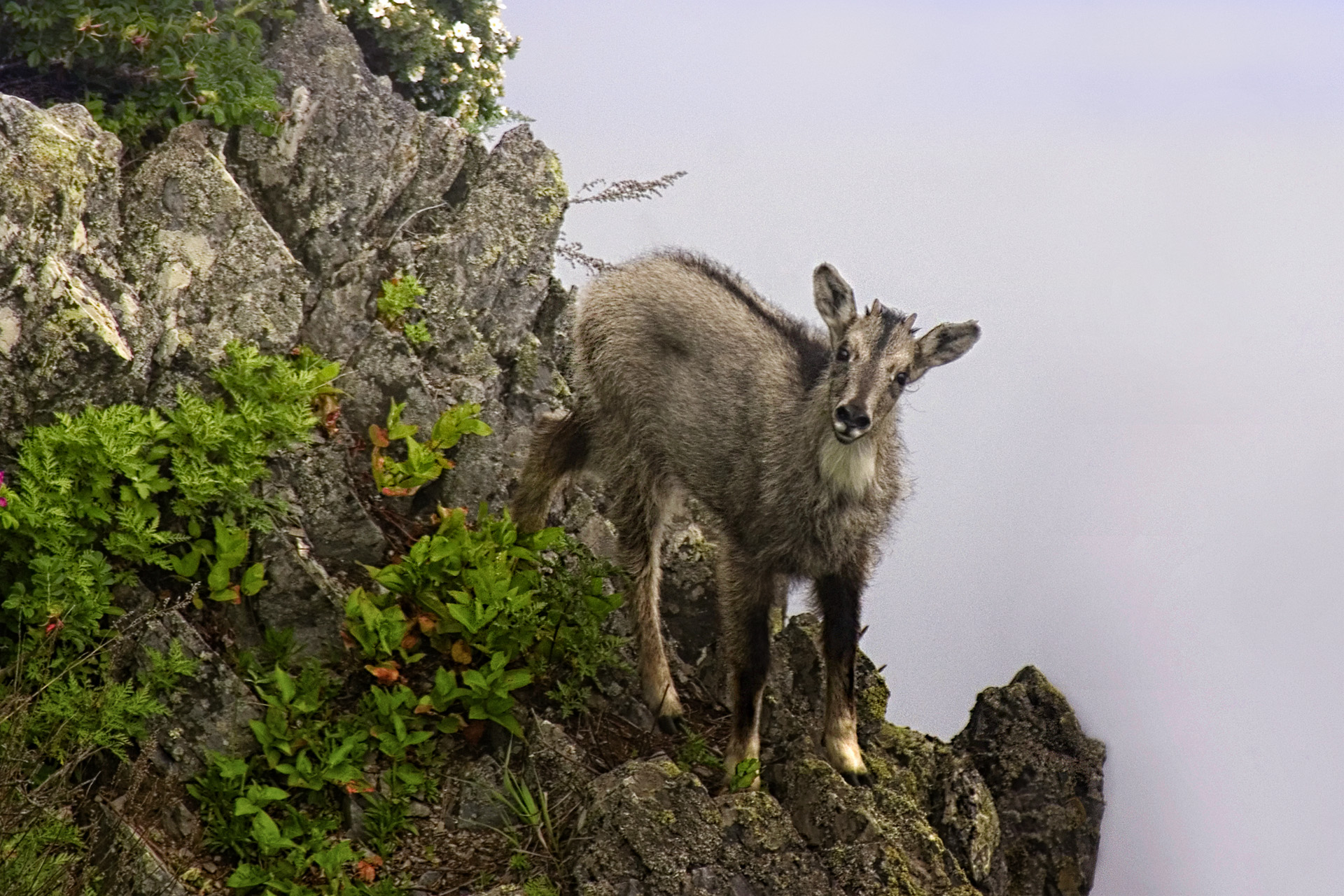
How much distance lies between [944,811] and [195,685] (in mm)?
4082

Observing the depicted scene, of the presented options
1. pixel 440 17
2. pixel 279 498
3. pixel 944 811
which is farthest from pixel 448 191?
pixel 944 811

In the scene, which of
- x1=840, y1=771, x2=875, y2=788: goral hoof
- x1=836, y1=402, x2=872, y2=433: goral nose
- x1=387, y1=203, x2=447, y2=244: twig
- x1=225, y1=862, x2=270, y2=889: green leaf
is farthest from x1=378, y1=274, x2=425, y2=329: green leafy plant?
x1=840, y1=771, x2=875, y2=788: goral hoof

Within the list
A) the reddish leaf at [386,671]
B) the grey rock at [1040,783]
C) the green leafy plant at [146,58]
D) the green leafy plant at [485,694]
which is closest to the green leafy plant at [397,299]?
the green leafy plant at [146,58]

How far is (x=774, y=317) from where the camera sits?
7.98m

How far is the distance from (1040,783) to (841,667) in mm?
1397

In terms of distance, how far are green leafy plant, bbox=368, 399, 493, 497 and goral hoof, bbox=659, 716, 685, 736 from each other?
6.63ft

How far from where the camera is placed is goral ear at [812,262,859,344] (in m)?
6.89

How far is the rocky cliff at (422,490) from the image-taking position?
641cm

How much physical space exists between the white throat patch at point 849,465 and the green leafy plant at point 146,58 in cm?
436

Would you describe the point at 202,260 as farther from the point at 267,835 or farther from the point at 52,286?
the point at 267,835

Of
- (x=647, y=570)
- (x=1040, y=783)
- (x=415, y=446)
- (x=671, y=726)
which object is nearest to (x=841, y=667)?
(x=671, y=726)

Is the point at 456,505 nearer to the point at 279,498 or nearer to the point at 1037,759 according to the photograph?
the point at 279,498

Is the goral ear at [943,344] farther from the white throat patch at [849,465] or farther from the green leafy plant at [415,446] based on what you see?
the green leafy plant at [415,446]

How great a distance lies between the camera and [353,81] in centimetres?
928
